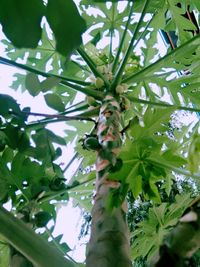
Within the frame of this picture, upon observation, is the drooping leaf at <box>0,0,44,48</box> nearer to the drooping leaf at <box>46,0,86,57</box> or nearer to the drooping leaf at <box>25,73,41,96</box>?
the drooping leaf at <box>46,0,86,57</box>

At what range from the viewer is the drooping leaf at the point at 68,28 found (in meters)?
0.38

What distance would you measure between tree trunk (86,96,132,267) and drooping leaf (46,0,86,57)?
311 millimetres

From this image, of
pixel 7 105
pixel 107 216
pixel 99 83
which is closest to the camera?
pixel 107 216

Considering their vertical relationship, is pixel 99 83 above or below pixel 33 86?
above

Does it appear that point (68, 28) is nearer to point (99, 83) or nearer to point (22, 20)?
point (22, 20)

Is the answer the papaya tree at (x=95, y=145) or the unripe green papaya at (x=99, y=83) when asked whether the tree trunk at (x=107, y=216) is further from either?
the unripe green papaya at (x=99, y=83)

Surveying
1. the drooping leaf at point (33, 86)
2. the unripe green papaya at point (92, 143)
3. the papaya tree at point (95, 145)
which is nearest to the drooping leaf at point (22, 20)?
the papaya tree at point (95, 145)

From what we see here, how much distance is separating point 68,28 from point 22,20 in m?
0.05

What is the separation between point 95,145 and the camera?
0.83 meters

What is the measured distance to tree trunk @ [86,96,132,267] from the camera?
57 cm

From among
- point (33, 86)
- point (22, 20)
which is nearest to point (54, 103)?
point (33, 86)

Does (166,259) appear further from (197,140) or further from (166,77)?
(166,77)

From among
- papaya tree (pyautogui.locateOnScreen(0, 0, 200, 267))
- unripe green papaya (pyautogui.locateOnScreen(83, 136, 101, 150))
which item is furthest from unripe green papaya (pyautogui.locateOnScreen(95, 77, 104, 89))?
unripe green papaya (pyautogui.locateOnScreen(83, 136, 101, 150))

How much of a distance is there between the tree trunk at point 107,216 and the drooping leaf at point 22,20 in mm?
322
